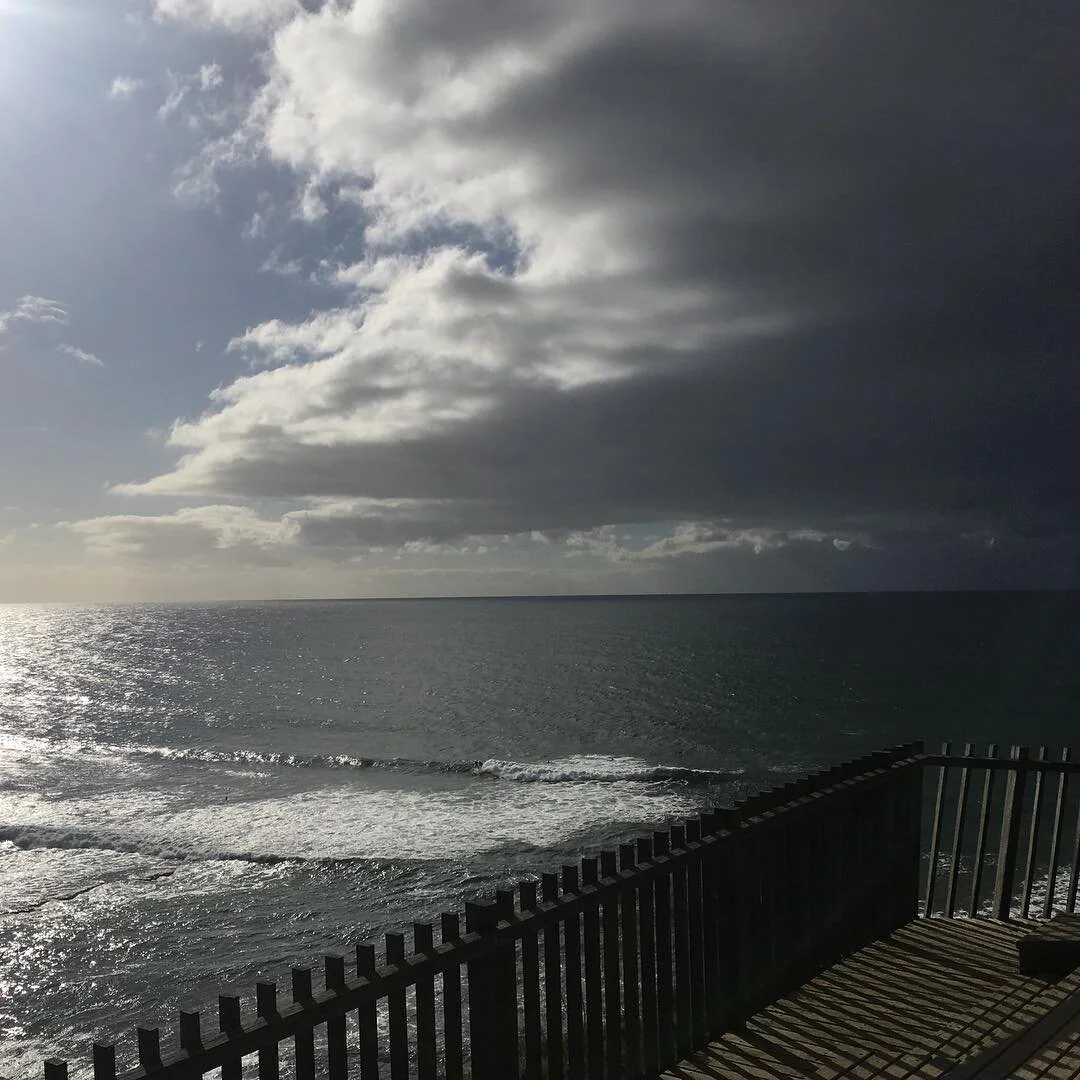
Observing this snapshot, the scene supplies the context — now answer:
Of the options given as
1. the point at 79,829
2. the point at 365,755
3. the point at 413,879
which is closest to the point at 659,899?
the point at 413,879

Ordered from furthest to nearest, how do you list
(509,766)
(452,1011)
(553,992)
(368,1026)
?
(509,766)
(553,992)
(452,1011)
(368,1026)

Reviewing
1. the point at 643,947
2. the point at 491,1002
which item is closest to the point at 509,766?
the point at 643,947

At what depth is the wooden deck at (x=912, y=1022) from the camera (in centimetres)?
514

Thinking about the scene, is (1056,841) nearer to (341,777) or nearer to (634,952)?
(634,952)

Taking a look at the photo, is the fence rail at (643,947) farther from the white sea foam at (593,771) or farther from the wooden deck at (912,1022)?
the white sea foam at (593,771)

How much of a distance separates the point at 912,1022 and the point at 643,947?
2.23 metres

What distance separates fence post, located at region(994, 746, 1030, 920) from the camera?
8.34m

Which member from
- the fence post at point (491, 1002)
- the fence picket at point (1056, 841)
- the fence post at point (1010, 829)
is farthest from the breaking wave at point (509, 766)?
the fence post at point (491, 1002)

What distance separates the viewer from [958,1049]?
5.68 meters

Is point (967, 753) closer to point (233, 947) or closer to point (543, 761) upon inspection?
point (233, 947)

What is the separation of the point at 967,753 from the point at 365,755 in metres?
34.7

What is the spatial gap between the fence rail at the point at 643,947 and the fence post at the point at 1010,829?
0.07ft

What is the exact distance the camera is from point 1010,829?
8.55 meters

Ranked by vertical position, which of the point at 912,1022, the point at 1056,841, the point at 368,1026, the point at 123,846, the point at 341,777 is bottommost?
the point at 341,777
